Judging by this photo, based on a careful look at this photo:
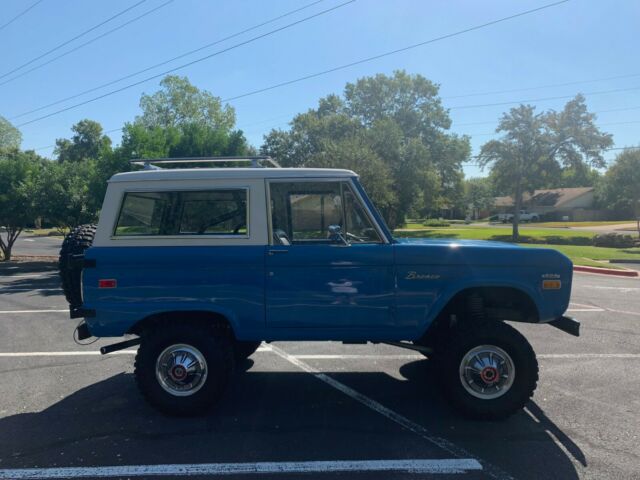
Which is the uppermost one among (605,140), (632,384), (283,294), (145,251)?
(605,140)

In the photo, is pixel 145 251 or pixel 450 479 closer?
pixel 450 479

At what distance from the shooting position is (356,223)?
4297 millimetres

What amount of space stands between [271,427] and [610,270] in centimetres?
1551

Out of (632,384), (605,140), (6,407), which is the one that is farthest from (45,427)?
(605,140)

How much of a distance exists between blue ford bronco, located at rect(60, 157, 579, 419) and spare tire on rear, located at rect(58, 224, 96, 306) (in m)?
0.18

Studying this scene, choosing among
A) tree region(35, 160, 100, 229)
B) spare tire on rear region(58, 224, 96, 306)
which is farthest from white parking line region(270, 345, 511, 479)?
tree region(35, 160, 100, 229)

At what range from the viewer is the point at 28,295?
1119 centimetres

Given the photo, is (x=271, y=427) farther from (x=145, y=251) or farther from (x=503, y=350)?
(x=503, y=350)

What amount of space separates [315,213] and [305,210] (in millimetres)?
99

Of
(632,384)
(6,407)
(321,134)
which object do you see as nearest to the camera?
(6,407)

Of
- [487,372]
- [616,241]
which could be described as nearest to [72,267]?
[487,372]

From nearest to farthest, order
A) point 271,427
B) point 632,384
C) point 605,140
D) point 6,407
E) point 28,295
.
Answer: point 271,427 < point 6,407 < point 632,384 < point 28,295 < point 605,140

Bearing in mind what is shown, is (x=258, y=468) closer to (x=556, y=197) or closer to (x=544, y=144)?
(x=544, y=144)

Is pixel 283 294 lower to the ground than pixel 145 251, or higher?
lower
